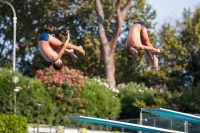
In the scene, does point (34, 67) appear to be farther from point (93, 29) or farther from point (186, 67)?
point (186, 67)

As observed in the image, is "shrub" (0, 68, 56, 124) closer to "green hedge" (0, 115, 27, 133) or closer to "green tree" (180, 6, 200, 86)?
"green hedge" (0, 115, 27, 133)

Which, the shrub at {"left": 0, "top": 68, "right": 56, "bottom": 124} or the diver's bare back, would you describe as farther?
the shrub at {"left": 0, "top": 68, "right": 56, "bottom": 124}

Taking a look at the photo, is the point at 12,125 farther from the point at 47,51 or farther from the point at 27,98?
the point at 47,51

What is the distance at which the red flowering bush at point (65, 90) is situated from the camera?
34.0 metres

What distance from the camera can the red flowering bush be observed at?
34000 millimetres

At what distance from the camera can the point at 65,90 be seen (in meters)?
34.2

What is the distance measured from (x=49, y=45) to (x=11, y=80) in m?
20.5

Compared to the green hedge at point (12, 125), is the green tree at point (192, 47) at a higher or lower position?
Answer: higher

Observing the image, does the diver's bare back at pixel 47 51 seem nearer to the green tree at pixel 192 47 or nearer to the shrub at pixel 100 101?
the shrub at pixel 100 101

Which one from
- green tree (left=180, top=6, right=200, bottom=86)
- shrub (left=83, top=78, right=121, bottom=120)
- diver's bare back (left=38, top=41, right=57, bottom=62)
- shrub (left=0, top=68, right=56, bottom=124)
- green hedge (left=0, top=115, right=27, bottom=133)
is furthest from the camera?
green tree (left=180, top=6, right=200, bottom=86)

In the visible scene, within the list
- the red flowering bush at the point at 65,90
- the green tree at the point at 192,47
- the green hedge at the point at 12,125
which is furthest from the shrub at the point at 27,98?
the green tree at the point at 192,47

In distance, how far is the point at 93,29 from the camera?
4784 cm

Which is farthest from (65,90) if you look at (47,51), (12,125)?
(47,51)

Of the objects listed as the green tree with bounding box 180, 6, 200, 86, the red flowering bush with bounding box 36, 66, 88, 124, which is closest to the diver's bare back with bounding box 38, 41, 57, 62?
the red flowering bush with bounding box 36, 66, 88, 124
